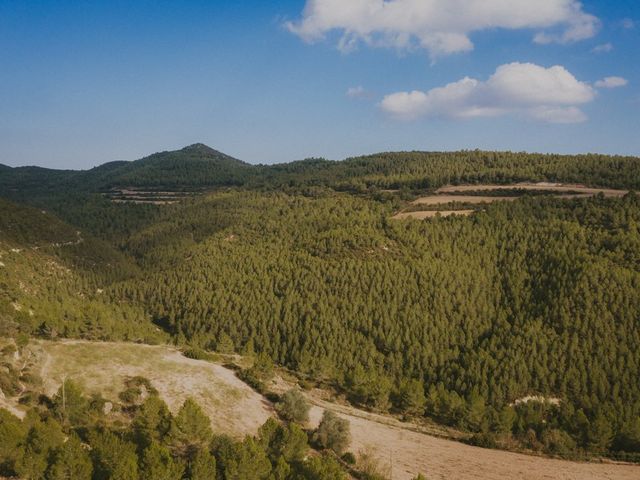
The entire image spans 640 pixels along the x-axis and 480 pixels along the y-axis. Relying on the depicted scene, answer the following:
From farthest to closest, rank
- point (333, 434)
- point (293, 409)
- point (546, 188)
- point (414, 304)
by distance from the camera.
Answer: point (546, 188) < point (414, 304) < point (293, 409) < point (333, 434)

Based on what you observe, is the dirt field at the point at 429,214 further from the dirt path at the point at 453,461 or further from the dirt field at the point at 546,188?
the dirt path at the point at 453,461

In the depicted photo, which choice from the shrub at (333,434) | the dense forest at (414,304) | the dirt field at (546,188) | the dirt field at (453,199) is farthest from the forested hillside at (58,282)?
the dirt field at (546,188)

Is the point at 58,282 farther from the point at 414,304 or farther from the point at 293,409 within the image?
the point at 414,304

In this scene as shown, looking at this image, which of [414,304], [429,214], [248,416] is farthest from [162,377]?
[429,214]

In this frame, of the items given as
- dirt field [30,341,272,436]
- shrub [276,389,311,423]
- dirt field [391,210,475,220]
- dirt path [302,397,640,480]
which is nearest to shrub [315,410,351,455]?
dirt path [302,397,640,480]

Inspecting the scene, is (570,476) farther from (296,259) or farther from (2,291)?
(2,291)

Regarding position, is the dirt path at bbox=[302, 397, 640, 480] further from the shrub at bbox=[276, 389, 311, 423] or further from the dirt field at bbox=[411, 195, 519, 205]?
the dirt field at bbox=[411, 195, 519, 205]
